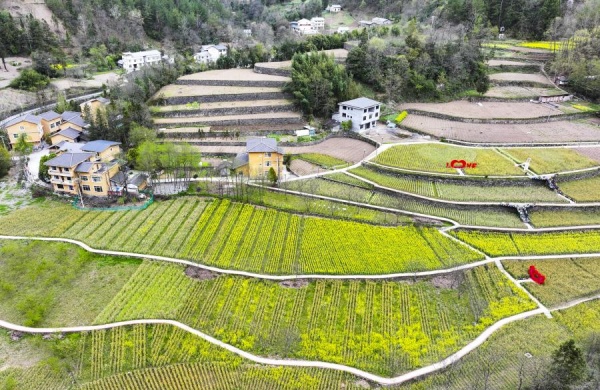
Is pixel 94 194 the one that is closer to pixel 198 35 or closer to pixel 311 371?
pixel 311 371

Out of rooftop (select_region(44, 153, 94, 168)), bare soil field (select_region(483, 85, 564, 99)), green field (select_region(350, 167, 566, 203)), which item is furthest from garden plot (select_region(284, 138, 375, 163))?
bare soil field (select_region(483, 85, 564, 99))

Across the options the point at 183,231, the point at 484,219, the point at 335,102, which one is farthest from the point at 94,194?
the point at 484,219

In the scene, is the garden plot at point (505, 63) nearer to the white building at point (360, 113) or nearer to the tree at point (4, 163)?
the white building at point (360, 113)

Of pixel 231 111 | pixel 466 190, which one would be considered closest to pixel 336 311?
pixel 466 190

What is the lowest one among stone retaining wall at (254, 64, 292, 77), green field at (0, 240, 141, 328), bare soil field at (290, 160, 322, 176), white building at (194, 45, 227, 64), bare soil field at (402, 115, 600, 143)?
green field at (0, 240, 141, 328)

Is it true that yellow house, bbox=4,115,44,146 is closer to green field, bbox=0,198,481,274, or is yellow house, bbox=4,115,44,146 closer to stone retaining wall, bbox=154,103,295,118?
green field, bbox=0,198,481,274

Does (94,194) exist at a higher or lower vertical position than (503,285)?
higher
